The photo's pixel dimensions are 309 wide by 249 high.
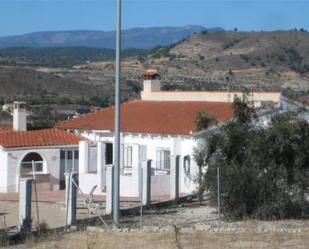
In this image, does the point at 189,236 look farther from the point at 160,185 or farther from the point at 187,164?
the point at 187,164

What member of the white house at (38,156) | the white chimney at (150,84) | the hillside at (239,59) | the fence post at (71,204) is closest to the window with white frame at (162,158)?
the white house at (38,156)

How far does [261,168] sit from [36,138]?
16142 millimetres

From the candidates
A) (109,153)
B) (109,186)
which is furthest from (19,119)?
(109,186)

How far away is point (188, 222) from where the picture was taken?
23.3 meters

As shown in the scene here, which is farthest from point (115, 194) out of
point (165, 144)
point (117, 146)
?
point (165, 144)

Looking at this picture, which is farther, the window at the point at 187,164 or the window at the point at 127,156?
the window at the point at 127,156

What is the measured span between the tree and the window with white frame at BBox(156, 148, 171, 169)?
8.91 meters

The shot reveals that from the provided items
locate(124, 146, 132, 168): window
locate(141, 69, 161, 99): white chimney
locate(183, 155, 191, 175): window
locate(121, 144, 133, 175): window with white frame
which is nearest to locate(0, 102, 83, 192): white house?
locate(121, 144, 133, 175): window with white frame

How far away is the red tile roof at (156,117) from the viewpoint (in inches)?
1406

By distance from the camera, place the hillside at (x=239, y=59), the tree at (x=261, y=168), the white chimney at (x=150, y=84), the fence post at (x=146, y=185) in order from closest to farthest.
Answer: the tree at (x=261, y=168) → the fence post at (x=146, y=185) → the white chimney at (x=150, y=84) → the hillside at (x=239, y=59)

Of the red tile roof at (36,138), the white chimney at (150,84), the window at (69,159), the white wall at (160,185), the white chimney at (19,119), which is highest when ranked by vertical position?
the white chimney at (150,84)

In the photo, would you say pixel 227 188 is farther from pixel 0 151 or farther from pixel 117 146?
pixel 0 151

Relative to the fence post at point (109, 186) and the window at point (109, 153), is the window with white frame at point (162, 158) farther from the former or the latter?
the fence post at point (109, 186)

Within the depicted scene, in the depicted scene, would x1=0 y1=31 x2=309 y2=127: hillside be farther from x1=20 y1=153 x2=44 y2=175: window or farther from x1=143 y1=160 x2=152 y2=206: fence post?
x1=143 y1=160 x2=152 y2=206: fence post
